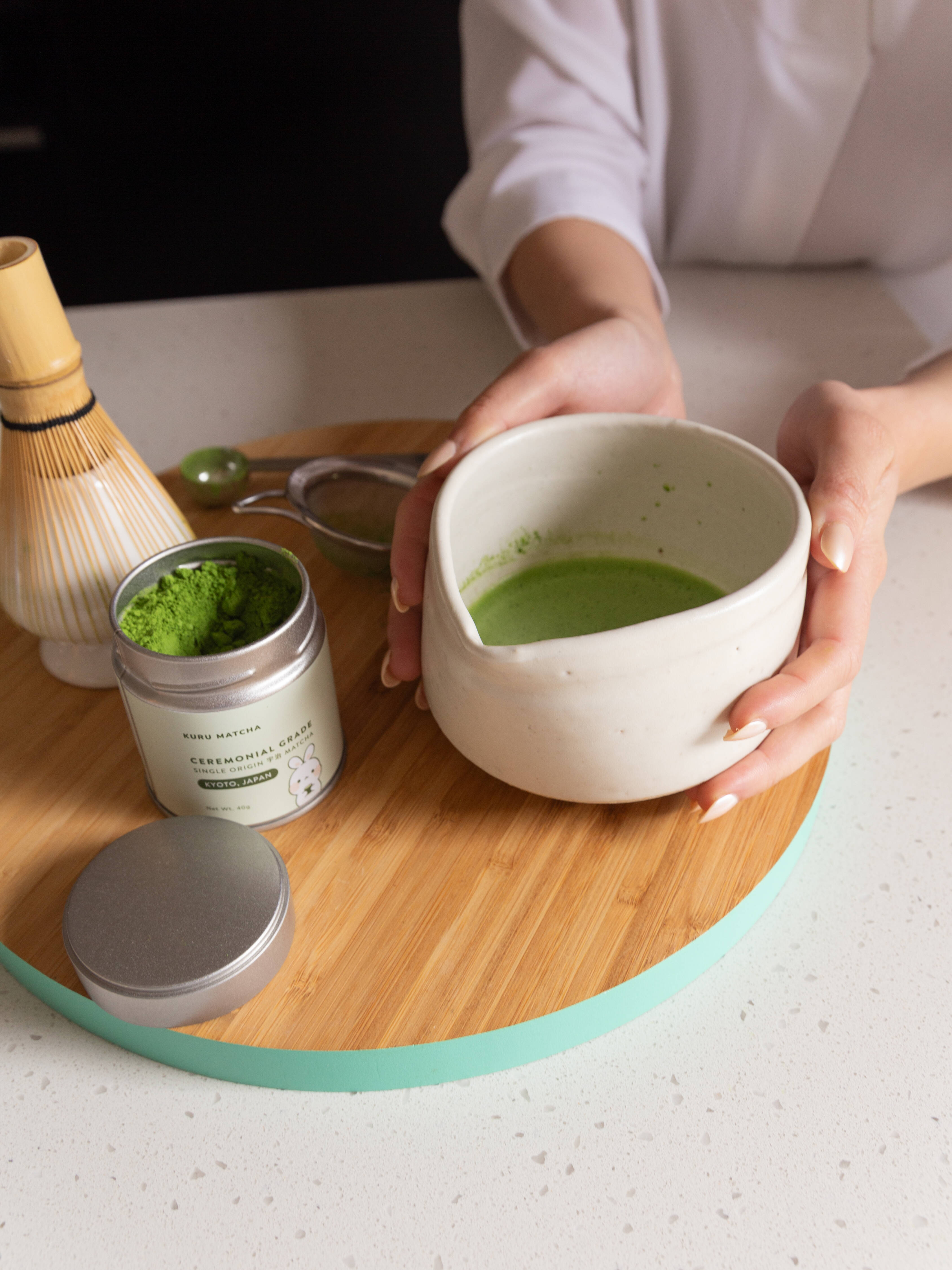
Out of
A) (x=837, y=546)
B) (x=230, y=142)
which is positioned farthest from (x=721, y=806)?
(x=230, y=142)

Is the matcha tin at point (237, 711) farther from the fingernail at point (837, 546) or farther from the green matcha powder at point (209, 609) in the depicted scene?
the fingernail at point (837, 546)

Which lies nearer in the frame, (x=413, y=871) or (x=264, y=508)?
(x=413, y=871)

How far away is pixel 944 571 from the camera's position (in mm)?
829

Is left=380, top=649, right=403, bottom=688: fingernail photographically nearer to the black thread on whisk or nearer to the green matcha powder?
the green matcha powder

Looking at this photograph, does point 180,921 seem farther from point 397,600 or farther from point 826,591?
point 826,591

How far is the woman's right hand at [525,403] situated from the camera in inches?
25.6

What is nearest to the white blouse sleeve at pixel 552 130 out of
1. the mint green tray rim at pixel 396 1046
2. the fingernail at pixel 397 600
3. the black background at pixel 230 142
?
the fingernail at pixel 397 600

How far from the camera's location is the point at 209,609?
1.86ft

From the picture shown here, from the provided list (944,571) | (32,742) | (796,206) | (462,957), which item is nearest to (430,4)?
(796,206)

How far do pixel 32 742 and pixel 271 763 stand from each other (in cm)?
20

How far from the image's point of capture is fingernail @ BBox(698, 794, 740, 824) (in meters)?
0.56

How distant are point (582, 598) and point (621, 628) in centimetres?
12

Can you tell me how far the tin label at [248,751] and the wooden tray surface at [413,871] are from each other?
0.03 metres

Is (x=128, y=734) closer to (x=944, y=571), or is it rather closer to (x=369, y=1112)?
(x=369, y=1112)
